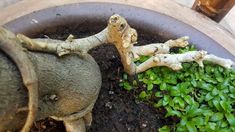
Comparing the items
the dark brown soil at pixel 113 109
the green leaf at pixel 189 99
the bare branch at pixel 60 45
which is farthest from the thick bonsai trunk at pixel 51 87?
the green leaf at pixel 189 99

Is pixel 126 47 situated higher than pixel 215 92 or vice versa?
pixel 126 47

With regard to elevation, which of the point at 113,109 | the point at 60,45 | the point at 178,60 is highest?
the point at 60,45

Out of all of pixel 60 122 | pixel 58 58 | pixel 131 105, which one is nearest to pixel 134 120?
pixel 131 105

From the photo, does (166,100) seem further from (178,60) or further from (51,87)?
(51,87)

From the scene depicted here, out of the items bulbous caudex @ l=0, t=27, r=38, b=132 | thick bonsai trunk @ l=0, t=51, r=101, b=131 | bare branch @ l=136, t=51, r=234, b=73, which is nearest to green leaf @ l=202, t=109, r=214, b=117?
bare branch @ l=136, t=51, r=234, b=73

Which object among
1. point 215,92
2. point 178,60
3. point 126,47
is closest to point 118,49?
point 126,47

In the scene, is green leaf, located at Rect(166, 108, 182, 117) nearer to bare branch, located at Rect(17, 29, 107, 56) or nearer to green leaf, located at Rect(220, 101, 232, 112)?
green leaf, located at Rect(220, 101, 232, 112)

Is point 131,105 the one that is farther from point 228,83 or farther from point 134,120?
point 228,83
